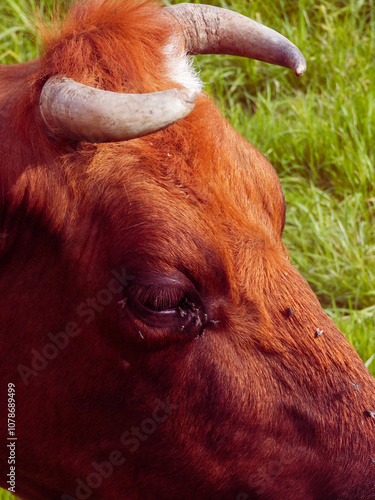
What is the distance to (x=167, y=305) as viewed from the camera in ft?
9.24

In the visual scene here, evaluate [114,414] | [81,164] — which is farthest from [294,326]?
[81,164]

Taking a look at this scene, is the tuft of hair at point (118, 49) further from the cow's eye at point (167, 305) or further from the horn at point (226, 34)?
the cow's eye at point (167, 305)

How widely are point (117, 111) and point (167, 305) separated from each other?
69 cm

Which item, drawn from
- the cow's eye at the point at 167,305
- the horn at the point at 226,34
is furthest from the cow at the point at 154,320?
the horn at the point at 226,34

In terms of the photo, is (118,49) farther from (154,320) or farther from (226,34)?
(154,320)

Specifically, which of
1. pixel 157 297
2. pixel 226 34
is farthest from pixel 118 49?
pixel 157 297

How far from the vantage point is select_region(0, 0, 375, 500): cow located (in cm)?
286

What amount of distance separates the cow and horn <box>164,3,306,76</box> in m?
0.57

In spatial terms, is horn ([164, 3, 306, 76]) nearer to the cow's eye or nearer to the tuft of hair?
the tuft of hair

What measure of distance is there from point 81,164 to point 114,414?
94cm

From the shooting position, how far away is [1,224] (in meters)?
2.92

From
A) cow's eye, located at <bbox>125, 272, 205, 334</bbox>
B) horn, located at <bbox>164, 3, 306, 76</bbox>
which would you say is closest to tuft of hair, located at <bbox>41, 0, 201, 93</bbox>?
horn, located at <bbox>164, 3, 306, 76</bbox>

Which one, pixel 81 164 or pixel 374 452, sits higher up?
pixel 81 164

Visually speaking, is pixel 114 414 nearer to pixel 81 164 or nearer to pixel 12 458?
pixel 12 458
